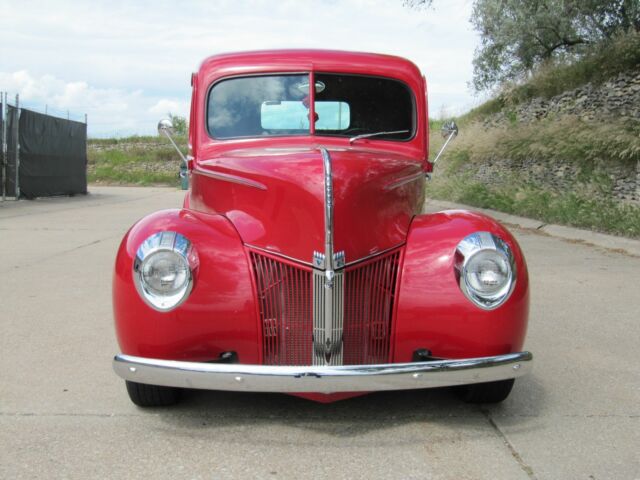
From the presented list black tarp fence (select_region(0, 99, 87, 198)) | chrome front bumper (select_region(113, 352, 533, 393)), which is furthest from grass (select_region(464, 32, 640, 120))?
black tarp fence (select_region(0, 99, 87, 198))

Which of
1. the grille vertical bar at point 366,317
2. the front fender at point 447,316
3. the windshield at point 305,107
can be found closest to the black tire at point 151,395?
the grille vertical bar at point 366,317

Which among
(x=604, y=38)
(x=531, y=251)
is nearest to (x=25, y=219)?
(x=531, y=251)

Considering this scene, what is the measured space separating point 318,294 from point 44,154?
737 inches

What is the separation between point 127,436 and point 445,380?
1.40 metres

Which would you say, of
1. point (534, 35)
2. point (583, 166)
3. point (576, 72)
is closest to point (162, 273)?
point (583, 166)

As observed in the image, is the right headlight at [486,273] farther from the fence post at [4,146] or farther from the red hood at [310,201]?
the fence post at [4,146]

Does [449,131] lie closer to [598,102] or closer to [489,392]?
[489,392]

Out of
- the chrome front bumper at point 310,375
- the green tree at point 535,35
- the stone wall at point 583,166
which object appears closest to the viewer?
the chrome front bumper at point 310,375

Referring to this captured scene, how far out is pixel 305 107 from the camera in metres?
4.19

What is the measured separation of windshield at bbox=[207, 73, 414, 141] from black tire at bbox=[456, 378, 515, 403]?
1.76 m

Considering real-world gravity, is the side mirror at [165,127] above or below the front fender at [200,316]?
above

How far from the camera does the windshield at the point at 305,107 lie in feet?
13.7

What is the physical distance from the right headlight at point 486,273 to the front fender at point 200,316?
3.07 ft

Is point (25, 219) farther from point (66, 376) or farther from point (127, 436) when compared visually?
point (127, 436)
